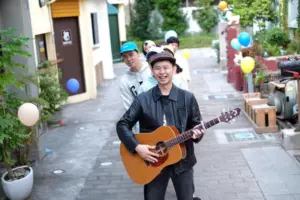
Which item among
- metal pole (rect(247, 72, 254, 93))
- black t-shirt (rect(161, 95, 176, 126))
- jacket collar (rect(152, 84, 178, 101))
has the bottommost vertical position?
metal pole (rect(247, 72, 254, 93))

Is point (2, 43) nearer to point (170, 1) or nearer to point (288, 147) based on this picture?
point (288, 147)

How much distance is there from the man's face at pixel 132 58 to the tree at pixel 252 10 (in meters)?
13.5

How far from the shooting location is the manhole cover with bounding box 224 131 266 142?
22.5 feet

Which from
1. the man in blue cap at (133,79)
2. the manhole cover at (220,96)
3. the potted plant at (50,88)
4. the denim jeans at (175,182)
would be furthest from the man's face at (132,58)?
the manhole cover at (220,96)

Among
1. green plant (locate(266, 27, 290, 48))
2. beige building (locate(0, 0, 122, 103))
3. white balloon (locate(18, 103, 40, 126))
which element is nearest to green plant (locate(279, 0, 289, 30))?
green plant (locate(266, 27, 290, 48))

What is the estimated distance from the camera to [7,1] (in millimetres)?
6047

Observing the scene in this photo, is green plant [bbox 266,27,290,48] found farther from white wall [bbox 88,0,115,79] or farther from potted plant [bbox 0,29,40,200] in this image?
potted plant [bbox 0,29,40,200]

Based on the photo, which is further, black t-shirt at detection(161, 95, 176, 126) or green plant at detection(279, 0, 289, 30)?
green plant at detection(279, 0, 289, 30)

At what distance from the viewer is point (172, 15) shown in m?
31.1

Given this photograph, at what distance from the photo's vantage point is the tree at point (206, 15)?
30.5 m

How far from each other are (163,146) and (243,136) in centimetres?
420

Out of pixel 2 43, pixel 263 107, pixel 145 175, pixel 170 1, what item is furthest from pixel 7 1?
pixel 170 1

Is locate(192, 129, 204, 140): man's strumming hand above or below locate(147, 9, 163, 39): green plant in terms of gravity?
below

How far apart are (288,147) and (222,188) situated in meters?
1.75
